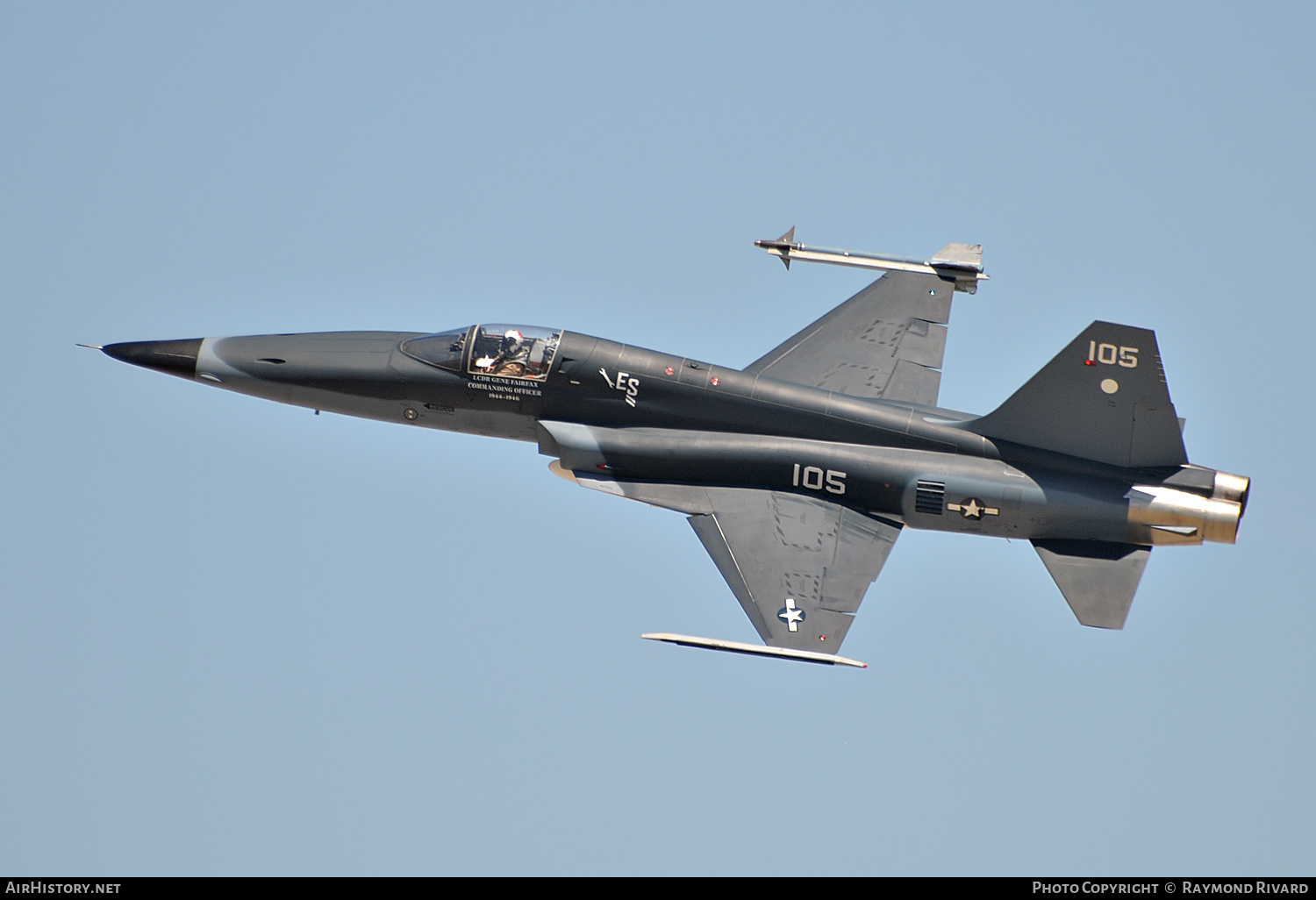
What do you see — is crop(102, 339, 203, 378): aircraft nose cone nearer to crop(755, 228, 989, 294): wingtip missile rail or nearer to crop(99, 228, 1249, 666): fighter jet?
crop(99, 228, 1249, 666): fighter jet

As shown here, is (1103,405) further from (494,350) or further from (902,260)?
(494,350)

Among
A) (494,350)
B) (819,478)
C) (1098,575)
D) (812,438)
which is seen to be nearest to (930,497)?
(819,478)

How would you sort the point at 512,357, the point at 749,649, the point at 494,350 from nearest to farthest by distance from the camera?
the point at 749,649 → the point at 512,357 → the point at 494,350

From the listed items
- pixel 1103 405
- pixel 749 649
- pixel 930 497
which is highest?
pixel 1103 405

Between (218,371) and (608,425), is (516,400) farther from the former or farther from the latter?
(218,371)

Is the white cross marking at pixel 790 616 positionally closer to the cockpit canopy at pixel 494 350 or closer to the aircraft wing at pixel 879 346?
the aircraft wing at pixel 879 346

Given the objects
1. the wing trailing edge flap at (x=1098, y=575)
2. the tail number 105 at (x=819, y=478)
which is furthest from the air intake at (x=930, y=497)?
the wing trailing edge flap at (x=1098, y=575)

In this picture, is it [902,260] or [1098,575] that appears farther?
[902,260]

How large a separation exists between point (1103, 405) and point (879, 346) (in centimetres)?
457

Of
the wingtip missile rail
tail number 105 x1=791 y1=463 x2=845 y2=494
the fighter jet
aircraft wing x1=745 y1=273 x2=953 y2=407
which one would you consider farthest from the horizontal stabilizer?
the wingtip missile rail

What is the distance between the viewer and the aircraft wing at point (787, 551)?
82.7 feet

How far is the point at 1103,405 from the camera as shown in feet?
83.5

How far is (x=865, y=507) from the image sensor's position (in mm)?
26359

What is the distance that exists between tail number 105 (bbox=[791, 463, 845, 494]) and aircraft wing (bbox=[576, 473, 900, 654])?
218 mm
